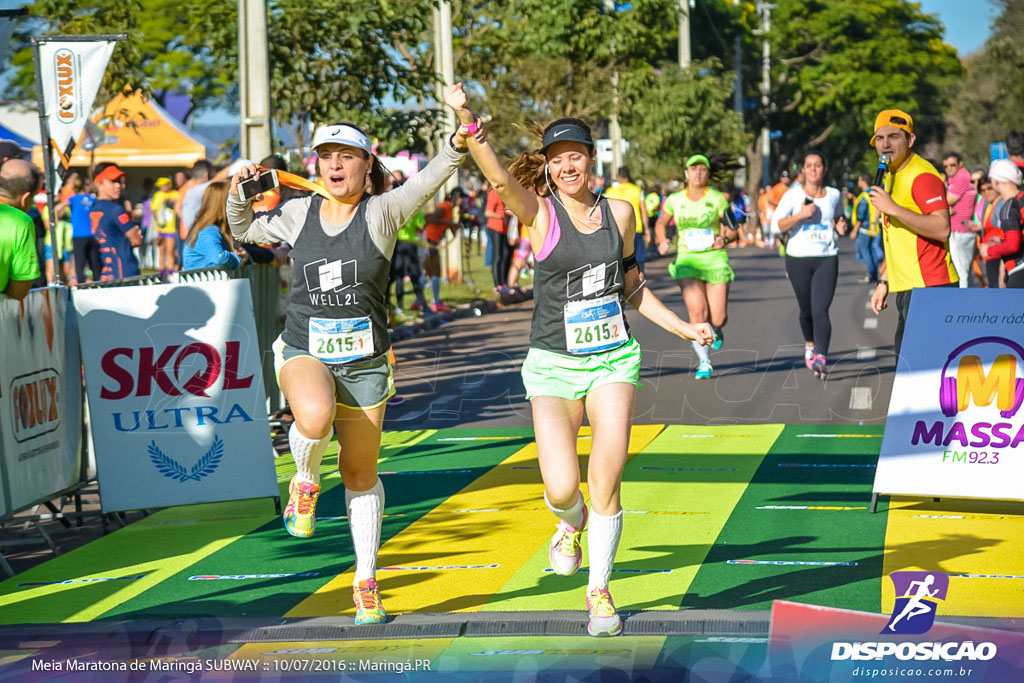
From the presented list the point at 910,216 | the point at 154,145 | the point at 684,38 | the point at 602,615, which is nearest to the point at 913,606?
the point at 602,615

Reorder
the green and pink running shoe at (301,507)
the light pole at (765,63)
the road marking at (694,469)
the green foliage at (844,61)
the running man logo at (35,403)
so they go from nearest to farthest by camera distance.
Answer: the green and pink running shoe at (301,507)
the running man logo at (35,403)
the road marking at (694,469)
the light pole at (765,63)
the green foliage at (844,61)

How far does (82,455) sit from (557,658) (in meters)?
4.32

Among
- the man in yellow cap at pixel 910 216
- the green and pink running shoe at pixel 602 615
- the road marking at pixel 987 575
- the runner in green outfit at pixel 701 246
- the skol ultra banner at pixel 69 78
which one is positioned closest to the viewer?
the green and pink running shoe at pixel 602 615

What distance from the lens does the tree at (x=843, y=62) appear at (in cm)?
6912

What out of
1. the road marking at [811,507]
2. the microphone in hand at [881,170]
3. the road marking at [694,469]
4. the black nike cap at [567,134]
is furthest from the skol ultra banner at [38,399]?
the microphone in hand at [881,170]

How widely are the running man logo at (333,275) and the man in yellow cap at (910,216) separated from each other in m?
3.96

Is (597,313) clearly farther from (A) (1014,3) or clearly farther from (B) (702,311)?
(A) (1014,3)

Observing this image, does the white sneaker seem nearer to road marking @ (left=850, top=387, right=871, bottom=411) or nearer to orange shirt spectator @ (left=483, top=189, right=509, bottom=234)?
road marking @ (left=850, top=387, right=871, bottom=411)

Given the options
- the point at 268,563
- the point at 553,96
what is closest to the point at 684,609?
the point at 268,563

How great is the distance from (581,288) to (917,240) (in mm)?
3691

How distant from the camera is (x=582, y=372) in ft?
19.1

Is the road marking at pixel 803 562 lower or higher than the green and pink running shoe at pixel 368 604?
lower

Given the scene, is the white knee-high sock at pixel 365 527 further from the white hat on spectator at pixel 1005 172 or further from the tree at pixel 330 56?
the tree at pixel 330 56

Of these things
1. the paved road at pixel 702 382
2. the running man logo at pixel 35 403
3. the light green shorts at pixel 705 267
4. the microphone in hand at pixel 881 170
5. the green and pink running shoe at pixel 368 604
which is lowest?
the paved road at pixel 702 382
